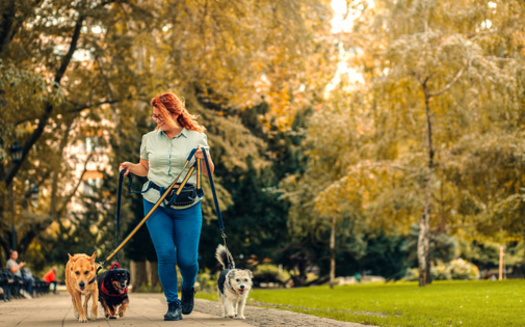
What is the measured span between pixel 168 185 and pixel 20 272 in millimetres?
16626

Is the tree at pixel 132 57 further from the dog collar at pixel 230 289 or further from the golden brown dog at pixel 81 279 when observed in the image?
the dog collar at pixel 230 289

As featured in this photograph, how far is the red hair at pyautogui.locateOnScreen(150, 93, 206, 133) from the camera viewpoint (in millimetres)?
7840

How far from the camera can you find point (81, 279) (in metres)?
8.09

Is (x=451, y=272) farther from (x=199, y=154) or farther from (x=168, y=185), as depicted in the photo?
(x=168, y=185)

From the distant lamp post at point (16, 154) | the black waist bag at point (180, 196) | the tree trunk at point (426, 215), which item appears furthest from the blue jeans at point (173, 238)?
the tree trunk at point (426, 215)

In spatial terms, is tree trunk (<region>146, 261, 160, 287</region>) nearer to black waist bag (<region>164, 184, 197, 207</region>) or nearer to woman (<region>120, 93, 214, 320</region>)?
woman (<region>120, 93, 214, 320</region>)

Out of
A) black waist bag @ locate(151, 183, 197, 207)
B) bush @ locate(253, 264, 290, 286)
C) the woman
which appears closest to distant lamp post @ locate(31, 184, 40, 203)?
bush @ locate(253, 264, 290, 286)

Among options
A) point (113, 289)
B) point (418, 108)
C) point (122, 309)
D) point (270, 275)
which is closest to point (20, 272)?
point (418, 108)

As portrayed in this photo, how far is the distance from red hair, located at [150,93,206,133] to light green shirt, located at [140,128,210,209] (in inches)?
3.9

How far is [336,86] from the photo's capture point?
31.2 metres

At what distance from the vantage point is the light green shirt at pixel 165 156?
7.80 m

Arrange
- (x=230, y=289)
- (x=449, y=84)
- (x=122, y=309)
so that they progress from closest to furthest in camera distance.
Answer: (x=230, y=289) → (x=122, y=309) → (x=449, y=84)

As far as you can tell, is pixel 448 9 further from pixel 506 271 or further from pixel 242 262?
pixel 506 271

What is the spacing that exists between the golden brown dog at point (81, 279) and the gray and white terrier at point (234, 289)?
1.49 metres
